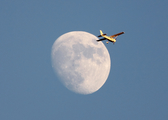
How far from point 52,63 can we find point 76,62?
35.4 ft

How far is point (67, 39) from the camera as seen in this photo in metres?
154

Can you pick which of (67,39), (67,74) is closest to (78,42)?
(67,39)

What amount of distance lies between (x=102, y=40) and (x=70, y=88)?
2462cm

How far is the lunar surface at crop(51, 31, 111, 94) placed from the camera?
14769 cm

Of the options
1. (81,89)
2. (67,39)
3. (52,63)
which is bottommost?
(81,89)

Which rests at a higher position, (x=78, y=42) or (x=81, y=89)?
(x=78, y=42)

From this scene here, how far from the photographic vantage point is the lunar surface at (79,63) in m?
148

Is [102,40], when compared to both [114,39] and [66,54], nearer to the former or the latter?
[114,39]

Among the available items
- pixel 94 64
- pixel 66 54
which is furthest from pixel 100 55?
pixel 66 54

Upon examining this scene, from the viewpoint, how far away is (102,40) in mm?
150750

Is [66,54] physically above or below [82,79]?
above

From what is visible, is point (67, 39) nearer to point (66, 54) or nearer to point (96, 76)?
point (66, 54)

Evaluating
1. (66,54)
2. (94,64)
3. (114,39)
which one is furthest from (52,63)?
(114,39)

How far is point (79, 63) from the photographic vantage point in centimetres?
14750
